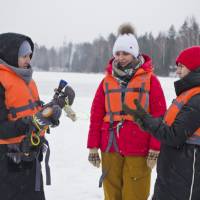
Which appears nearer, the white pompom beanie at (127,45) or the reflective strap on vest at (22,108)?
the reflective strap on vest at (22,108)

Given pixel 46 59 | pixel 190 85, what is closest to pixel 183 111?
pixel 190 85

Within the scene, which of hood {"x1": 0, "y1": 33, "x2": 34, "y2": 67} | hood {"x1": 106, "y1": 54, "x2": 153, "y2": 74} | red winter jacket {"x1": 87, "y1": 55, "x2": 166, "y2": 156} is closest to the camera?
hood {"x1": 0, "y1": 33, "x2": 34, "y2": 67}

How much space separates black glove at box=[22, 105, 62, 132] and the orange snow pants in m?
0.88

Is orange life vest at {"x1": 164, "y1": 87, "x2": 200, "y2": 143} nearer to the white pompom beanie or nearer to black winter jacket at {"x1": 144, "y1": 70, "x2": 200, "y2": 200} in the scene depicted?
black winter jacket at {"x1": 144, "y1": 70, "x2": 200, "y2": 200}

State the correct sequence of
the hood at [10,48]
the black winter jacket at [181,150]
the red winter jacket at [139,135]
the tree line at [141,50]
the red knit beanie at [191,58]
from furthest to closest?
the tree line at [141,50] → the red winter jacket at [139,135] → the hood at [10,48] → the red knit beanie at [191,58] → the black winter jacket at [181,150]

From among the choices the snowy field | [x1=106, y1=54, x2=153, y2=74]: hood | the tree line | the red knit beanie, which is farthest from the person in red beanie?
the tree line

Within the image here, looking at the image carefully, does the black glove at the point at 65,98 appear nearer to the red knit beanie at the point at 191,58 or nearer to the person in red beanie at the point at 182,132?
the person in red beanie at the point at 182,132

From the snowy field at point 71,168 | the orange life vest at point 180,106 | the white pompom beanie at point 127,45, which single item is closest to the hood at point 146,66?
the white pompom beanie at point 127,45

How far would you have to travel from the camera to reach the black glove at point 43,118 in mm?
2518

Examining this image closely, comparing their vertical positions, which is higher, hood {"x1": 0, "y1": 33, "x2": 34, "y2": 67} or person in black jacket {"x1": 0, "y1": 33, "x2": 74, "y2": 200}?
hood {"x1": 0, "y1": 33, "x2": 34, "y2": 67}

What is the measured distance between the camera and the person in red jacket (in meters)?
3.13

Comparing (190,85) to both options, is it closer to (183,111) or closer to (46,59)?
(183,111)

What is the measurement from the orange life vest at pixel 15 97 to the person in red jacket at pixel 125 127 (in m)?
0.80

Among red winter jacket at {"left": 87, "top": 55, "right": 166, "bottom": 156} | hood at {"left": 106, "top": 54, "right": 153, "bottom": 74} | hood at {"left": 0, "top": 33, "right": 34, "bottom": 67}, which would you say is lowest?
red winter jacket at {"left": 87, "top": 55, "right": 166, "bottom": 156}
